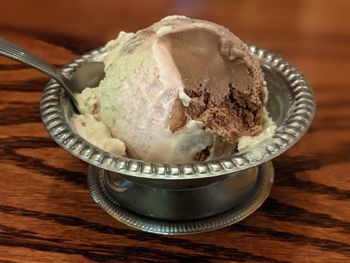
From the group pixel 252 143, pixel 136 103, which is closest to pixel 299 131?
pixel 252 143

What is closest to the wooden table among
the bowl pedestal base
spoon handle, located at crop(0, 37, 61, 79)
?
the bowl pedestal base

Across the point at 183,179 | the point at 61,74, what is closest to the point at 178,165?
the point at 183,179

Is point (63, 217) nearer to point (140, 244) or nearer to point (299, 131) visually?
point (140, 244)

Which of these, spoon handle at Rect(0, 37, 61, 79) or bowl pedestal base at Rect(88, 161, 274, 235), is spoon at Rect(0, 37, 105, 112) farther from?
bowl pedestal base at Rect(88, 161, 274, 235)

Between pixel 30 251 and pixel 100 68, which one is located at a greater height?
pixel 100 68

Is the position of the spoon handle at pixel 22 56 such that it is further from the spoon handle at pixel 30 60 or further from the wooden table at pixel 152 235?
the wooden table at pixel 152 235

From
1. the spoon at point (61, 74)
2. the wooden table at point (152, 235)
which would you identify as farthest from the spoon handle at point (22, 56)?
the wooden table at point (152, 235)
